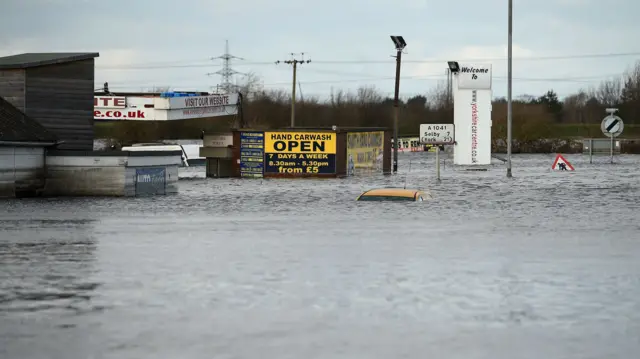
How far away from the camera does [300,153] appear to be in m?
56.9

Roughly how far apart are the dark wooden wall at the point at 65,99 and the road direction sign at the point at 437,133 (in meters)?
16.3

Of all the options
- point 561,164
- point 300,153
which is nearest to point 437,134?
point 300,153

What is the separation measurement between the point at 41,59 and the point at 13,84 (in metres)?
1.98

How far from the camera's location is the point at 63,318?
40.0 feet

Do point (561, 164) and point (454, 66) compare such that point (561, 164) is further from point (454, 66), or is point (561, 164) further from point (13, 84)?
point (13, 84)

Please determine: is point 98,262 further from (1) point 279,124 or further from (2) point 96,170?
(1) point 279,124

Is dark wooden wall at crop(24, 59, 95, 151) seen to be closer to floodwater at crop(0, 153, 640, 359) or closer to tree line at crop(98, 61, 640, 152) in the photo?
floodwater at crop(0, 153, 640, 359)

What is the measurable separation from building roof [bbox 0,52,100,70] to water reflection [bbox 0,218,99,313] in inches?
695

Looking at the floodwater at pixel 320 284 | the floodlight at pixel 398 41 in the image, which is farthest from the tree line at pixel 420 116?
the floodwater at pixel 320 284

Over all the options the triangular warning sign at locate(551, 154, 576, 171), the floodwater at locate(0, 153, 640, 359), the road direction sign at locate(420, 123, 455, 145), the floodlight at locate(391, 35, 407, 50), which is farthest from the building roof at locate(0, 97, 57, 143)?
the triangular warning sign at locate(551, 154, 576, 171)

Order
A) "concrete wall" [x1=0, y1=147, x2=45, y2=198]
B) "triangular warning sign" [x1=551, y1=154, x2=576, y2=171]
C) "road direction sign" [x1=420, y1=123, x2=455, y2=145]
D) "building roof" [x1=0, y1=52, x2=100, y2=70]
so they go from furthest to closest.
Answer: "triangular warning sign" [x1=551, y1=154, x2=576, y2=171]
"road direction sign" [x1=420, y1=123, x2=455, y2=145]
"building roof" [x1=0, y1=52, x2=100, y2=70]
"concrete wall" [x1=0, y1=147, x2=45, y2=198]

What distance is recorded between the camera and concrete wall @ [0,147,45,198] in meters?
37.8

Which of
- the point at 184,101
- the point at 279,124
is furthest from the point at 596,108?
the point at 184,101

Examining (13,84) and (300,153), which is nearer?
(13,84)
